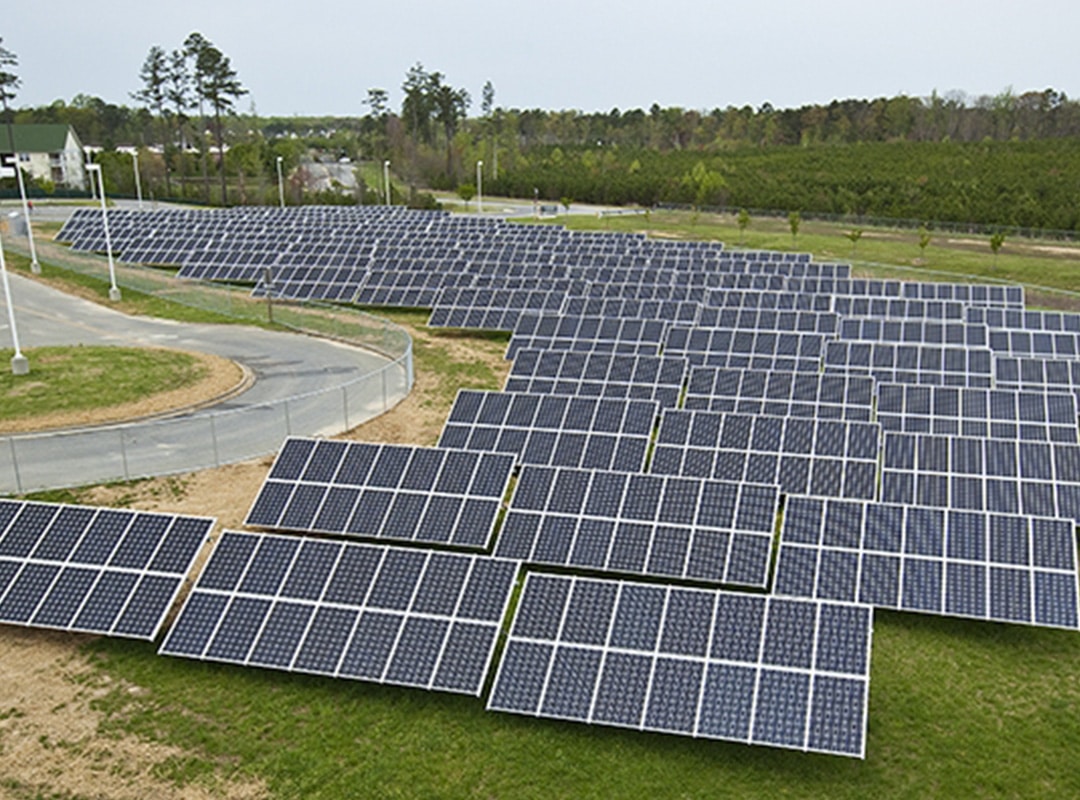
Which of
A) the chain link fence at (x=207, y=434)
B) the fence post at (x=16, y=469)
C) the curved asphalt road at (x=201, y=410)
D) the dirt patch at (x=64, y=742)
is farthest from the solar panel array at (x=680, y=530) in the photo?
the fence post at (x=16, y=469)

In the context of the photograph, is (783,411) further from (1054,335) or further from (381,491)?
(1054,335)

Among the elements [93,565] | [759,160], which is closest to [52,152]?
[759,160]

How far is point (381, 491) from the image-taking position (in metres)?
20.3

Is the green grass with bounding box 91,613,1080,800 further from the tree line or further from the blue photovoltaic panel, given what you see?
the tree line

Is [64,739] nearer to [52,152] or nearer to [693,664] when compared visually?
[693,664]

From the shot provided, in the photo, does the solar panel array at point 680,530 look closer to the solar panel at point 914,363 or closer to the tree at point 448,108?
the solar panel at point 914,363

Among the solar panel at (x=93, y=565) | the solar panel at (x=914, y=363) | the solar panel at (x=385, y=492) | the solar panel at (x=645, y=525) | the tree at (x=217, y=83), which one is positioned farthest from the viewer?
the tree at (x=217, y=83)

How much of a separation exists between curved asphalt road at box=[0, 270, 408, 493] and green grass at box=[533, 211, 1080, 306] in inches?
1701

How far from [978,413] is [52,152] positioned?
503 ft

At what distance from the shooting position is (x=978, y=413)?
26750mm

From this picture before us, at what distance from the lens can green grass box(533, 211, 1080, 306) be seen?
215ft

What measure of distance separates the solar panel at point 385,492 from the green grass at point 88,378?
40.5 ft

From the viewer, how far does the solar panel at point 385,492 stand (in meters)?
19.5

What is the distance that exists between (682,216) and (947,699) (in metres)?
92.5
